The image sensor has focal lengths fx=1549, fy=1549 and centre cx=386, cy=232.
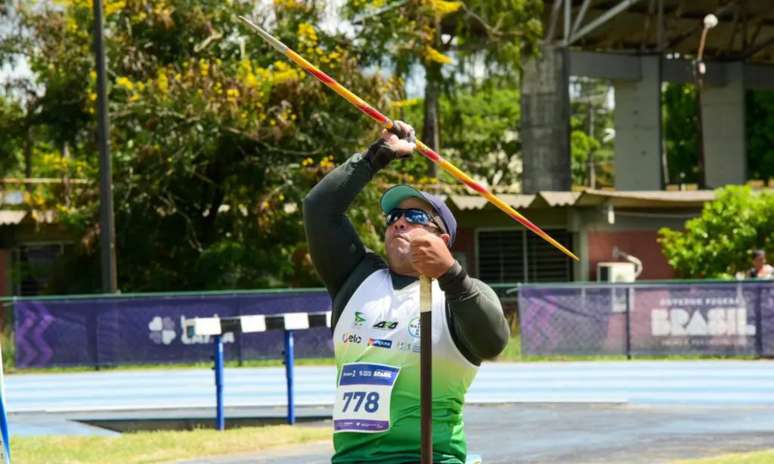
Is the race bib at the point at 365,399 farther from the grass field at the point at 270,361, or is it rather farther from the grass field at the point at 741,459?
the grass field at the point at 270,361

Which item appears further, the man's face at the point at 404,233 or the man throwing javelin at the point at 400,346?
the man's face at the point at 404,233

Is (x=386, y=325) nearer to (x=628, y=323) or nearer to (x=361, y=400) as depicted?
(x=361, y=400)

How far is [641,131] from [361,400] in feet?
145

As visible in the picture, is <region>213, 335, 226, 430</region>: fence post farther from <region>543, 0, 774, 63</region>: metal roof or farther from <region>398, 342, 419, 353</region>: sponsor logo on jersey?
<region>543, 0, 774, 63</region>: metal roof

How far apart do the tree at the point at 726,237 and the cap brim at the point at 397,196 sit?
80.6 ft

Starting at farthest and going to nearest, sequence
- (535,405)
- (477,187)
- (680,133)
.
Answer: (680,133) < (535,405) < (477,187)

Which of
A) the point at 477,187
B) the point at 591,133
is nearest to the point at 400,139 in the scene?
the point at 477,187

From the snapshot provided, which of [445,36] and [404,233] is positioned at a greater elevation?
[445,36]

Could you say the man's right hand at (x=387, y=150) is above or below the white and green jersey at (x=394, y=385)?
above

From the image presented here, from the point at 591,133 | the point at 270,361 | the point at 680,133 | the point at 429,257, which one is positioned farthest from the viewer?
the point at 591,133

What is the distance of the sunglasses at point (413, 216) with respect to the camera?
5.16 metres

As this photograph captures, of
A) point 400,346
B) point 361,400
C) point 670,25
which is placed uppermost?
point 670,25

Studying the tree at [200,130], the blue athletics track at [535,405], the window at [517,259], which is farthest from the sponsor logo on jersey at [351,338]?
the window at [517,259]

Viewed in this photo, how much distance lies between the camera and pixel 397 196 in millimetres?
A: 5195
